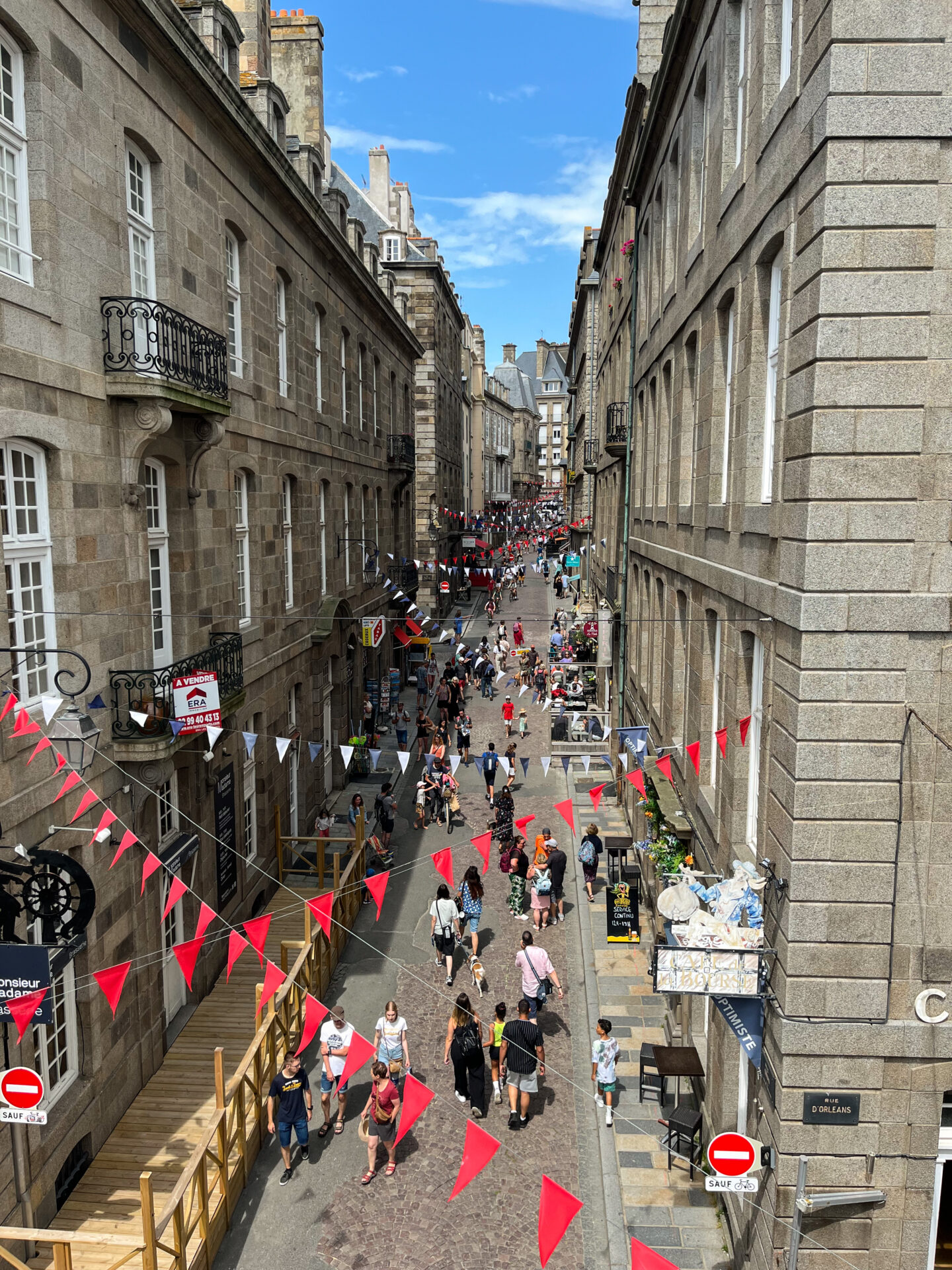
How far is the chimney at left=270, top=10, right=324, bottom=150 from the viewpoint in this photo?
21.4 meters

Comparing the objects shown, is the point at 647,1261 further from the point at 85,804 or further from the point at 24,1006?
the point at 85,804

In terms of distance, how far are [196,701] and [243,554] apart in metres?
5.34

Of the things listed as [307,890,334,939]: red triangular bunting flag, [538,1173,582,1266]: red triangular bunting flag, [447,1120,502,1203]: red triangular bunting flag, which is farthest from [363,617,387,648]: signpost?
[538,1173,582,1266]: red triangular bunting flag

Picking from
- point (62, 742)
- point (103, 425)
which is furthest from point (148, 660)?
point (103, 425)

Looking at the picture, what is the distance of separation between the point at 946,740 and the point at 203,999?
1145 cm

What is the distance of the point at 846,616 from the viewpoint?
6887 mm

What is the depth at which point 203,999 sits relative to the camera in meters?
13.8

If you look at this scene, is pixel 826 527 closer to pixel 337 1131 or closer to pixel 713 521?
pixel 713 521

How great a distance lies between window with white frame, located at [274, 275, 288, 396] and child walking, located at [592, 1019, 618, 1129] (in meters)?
13.8

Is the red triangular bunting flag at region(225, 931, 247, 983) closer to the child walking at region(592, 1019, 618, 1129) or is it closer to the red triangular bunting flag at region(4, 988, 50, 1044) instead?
the red triangular bunting flag at region(4, 988, 50, 1044)

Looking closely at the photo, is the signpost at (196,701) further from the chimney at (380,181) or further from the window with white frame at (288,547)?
the chimney at (380,181)

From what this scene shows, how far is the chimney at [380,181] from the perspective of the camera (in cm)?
4866

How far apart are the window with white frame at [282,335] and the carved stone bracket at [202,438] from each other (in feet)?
19.6

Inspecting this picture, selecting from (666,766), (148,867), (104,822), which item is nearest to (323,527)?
(666,766)
